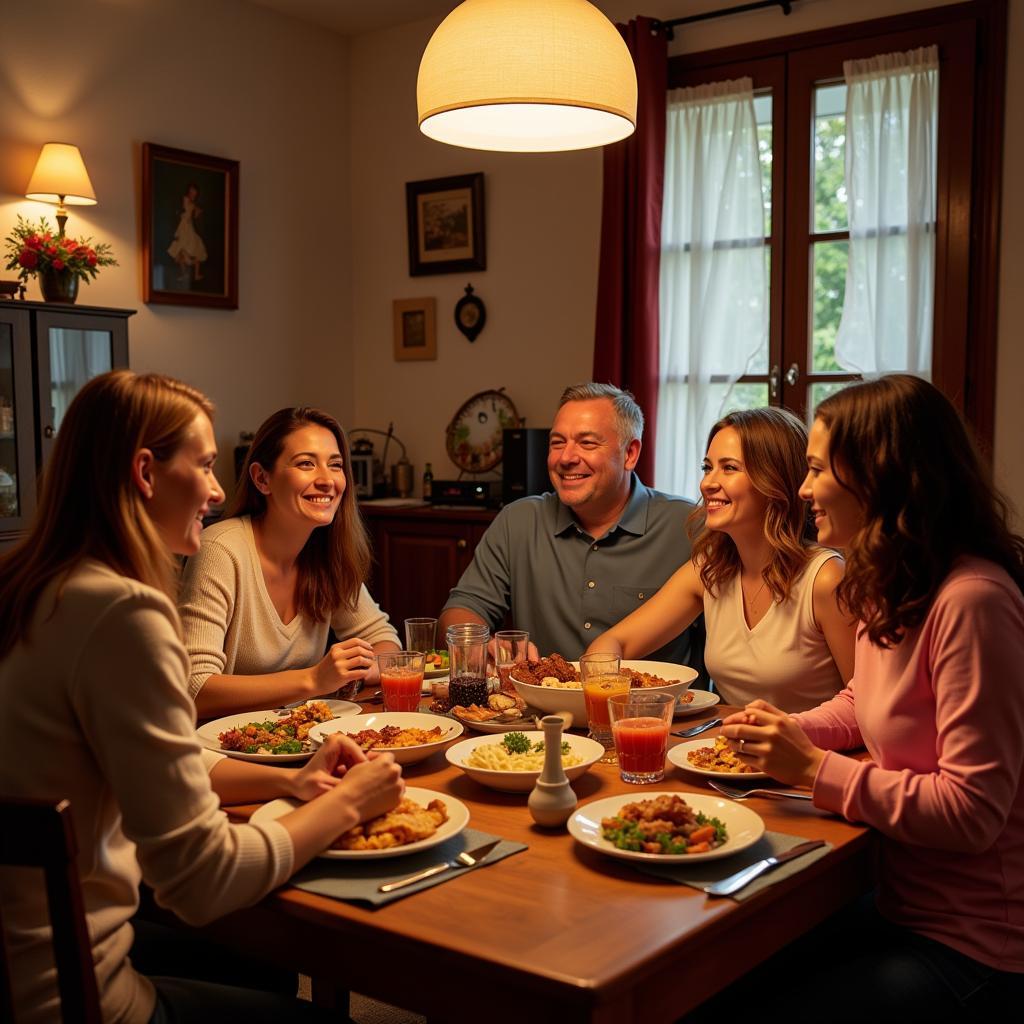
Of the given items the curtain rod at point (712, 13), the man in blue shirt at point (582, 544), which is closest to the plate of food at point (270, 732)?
the man in blue shirt at point (582, 544)

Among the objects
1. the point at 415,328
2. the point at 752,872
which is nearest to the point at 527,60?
the point at 752,872

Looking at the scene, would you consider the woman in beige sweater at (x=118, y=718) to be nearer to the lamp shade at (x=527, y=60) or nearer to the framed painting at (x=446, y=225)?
the lamp shade at (x=527, y=60)

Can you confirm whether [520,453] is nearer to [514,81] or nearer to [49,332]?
[49,332]

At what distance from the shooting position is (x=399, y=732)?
6.15 ft

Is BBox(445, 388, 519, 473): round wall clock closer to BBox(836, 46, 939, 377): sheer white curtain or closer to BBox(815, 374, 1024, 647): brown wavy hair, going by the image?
BBox(836, 46, 939, 377): sheer white curtain

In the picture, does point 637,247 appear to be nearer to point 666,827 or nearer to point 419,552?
point 419,552

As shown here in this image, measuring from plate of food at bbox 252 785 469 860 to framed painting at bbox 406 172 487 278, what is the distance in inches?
151

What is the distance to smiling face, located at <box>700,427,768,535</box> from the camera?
7.51 feet

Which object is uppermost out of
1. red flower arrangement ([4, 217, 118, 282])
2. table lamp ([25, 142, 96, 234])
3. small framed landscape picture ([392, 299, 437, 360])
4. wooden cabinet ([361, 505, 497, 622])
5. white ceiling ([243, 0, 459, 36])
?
white ceiling ([243, 0, 459, 36])

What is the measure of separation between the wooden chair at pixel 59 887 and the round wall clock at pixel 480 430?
3949 millimetres

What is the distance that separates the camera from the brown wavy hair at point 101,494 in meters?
1.35

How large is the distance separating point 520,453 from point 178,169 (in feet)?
5.85

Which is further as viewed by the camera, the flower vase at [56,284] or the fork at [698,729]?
the flower vase at [56,284]

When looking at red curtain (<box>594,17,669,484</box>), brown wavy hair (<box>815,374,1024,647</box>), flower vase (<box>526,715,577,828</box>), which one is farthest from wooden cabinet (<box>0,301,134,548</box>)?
brown wavy hair (<box>815,374,1024,647</box>)
